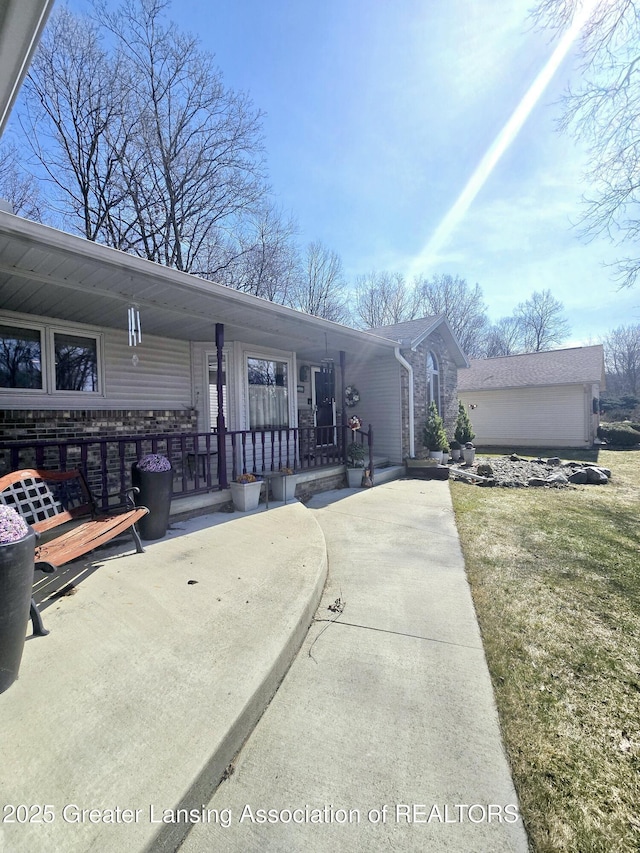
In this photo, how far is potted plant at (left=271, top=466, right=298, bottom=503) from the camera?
5.89 meters

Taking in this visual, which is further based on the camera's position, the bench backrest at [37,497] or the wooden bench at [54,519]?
the bench backrest at [37,497]

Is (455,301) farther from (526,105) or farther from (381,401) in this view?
(526,105)

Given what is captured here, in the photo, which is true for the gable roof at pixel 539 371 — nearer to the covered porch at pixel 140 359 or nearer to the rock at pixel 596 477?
the rock at pixel 596 477

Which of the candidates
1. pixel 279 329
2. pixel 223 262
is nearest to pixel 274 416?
pixel 279 329

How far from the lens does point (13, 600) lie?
5.55ft

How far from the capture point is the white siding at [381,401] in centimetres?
962

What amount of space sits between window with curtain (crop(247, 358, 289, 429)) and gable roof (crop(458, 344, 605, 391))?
32.8 feet

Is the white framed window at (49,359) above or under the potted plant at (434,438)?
above

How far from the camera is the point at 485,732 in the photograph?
Answer: 1.85 m

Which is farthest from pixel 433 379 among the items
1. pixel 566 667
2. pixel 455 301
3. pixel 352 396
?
pixel 455 301

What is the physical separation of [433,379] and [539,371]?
8.14 m

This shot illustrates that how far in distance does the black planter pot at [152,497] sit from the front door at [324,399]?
5.82 m

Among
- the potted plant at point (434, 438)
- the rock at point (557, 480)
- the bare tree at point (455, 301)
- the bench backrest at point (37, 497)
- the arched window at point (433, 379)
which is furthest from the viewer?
the bare tree at point (455, 301)

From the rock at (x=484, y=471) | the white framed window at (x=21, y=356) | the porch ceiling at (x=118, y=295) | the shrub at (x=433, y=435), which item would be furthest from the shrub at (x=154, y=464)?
the rock at (x=484, y=471)
